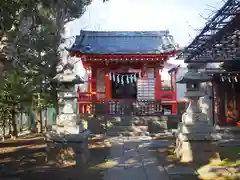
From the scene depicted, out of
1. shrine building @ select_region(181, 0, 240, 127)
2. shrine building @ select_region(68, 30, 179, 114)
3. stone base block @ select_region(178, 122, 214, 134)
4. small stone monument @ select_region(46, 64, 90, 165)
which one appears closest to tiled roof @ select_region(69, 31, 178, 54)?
shrine building @ select_region(68, 30, 179, 114)

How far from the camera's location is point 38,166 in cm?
829

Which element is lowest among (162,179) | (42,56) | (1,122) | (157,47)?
(162,179)

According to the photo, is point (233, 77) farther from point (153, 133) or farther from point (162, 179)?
point (162, 179)

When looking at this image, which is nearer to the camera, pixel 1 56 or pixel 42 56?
pixel 1 56

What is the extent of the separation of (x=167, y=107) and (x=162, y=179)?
38.6ft

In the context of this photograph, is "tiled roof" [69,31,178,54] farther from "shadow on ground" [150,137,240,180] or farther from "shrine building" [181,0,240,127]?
"shadow on ground" [150,137,240,180]

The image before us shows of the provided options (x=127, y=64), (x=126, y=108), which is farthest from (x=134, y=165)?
(x=127, y=64)

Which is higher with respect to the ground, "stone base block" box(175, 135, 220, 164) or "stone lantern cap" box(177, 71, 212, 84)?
"stone lantern cap" box(177, 71, 212, 84)

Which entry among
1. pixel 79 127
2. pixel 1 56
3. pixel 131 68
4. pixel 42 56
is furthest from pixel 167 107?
pixel 1 56

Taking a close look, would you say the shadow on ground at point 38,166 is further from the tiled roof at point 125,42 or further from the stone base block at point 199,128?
the tiled roof at point 125,42

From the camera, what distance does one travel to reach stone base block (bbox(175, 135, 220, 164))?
834 centimetres

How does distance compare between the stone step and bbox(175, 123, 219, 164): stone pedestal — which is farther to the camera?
the stone step

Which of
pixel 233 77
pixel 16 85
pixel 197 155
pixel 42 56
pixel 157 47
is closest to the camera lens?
pixel 197 155

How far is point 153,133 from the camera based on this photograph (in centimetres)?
1468
